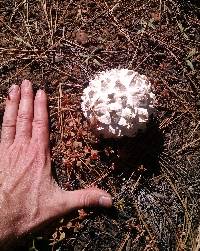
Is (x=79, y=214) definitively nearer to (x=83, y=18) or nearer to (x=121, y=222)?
(x=121, y=222)

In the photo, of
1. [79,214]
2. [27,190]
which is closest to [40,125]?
[27,190]

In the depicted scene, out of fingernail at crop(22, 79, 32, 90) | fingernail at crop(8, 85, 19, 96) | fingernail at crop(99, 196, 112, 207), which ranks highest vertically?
fingernail at crop(22, 79, 32, 90)

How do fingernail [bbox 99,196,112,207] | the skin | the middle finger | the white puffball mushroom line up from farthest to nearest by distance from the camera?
1. the middle finger
2. fingernail [bbox 99,196,112,207]
3. the skin
4. the white puffball mushroom

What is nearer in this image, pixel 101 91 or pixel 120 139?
pixel 101 91

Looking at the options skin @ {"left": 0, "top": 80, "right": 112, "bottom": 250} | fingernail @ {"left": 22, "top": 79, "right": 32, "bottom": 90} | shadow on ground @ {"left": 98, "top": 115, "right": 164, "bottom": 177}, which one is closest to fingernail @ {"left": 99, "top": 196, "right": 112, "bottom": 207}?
skin @ {"left": 0, "top": 80, "right": 112, "bottom": 250}

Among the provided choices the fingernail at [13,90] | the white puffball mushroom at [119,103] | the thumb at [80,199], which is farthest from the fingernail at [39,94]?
the thumb at [80,199]

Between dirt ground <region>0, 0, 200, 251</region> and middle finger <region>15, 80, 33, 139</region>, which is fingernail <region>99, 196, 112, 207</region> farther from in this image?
middle finger <region>15, 80, 33, 139</region>

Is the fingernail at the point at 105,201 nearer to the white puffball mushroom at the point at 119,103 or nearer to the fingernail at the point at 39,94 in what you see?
the white puffball mushroom at the point at 119,103
